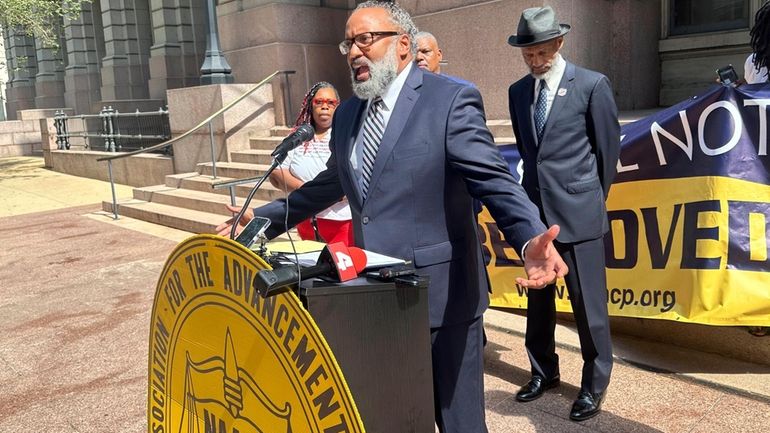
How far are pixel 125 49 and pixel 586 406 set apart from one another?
25466 mm

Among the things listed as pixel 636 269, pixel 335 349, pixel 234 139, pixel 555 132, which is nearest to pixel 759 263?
pixel 636 269

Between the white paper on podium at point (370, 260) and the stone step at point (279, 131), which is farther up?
the stone step at point (279, 131)

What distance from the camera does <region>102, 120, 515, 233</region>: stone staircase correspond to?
9797mm

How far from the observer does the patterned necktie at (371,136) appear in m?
2.48

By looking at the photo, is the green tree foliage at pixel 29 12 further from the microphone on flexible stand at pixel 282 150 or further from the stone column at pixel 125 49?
the microphone on flexible stand at pixel 282 150

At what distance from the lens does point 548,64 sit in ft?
11.8

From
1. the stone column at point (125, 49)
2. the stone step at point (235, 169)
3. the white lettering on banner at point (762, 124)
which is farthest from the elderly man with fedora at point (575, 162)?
the stone column at point (125, 49)

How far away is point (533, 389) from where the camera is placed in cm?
391

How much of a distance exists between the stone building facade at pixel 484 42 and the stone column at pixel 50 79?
36.7 ft

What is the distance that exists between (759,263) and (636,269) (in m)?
0.72

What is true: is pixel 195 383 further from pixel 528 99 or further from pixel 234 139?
pixel 234 139

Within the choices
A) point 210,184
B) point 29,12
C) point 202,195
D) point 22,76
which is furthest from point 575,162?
point 22,76

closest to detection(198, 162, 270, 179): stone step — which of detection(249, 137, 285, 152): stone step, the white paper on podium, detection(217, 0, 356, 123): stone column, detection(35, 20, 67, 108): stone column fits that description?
detection(249, 137, 285, 152): stone step

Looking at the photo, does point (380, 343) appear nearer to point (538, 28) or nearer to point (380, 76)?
point (380, 76)
